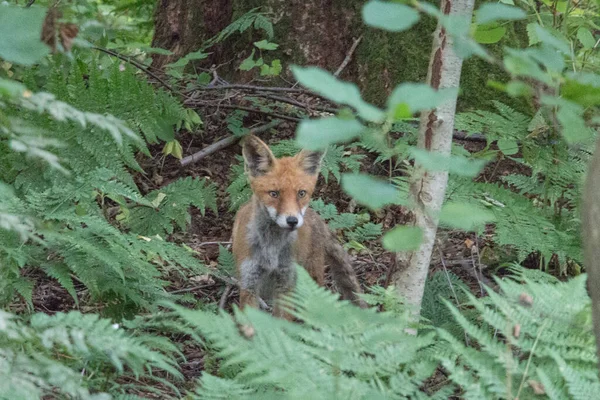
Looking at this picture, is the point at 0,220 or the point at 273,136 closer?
the point at 0,220

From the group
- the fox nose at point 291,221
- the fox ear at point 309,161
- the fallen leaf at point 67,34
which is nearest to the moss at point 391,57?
the fox ear at point 309,161

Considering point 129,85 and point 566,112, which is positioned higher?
point 566,112

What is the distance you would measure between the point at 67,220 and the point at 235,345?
6.97 ft

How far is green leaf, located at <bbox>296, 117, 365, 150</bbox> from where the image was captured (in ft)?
5.35

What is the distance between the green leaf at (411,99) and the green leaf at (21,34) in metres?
0.89

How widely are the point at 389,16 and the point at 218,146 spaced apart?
594cm

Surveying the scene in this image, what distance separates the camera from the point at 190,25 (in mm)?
8617

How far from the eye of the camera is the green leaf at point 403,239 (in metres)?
1.83

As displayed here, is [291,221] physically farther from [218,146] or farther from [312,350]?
[312,350]

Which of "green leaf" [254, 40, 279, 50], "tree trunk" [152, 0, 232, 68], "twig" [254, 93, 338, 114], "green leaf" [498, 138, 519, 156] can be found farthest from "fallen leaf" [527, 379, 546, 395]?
"tree trunk" [152, 0, 232, 68]

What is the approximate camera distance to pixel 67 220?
430 centimetres

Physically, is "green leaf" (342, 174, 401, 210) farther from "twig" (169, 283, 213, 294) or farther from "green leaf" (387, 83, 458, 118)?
"twig" (169, 283, 213, 294)

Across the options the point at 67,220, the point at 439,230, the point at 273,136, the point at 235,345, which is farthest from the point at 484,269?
the point at 235,345

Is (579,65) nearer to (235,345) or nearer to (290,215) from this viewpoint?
(290,215)
